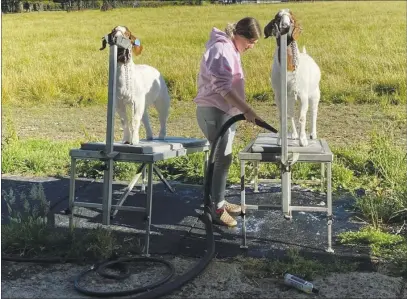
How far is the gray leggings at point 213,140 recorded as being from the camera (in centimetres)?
448

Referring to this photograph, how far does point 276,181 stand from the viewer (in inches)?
201

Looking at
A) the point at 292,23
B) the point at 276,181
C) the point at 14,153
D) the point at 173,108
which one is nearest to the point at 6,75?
the point at 173,108

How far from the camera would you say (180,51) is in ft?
54.6

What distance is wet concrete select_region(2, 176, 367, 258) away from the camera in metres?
4.18

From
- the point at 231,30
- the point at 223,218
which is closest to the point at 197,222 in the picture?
the point at 223,218

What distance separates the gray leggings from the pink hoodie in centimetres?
5

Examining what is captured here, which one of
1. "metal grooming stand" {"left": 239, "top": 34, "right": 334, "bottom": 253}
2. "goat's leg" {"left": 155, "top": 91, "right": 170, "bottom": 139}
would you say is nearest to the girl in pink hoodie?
"metal grooming stand" {"left": 239, "top": 34, "right": 334, "bottom": 253}

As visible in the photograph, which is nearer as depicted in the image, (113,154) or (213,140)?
(113,154)

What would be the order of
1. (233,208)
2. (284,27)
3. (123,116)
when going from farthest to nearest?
(233,208), (123,116), (284,27)

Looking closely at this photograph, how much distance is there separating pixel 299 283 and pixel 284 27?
5.13 ft

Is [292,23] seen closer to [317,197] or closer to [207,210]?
[207,210]

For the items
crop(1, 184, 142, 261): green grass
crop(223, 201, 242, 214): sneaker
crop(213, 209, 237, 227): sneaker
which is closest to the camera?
crop(1, 184, 142, 261): green grass

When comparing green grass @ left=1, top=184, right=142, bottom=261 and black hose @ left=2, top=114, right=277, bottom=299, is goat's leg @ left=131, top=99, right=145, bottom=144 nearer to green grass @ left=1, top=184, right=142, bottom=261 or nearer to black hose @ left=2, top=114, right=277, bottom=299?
black hose @ left=2, top=114, right=277, bottom=299

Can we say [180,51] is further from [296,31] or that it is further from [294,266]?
[294,266]
